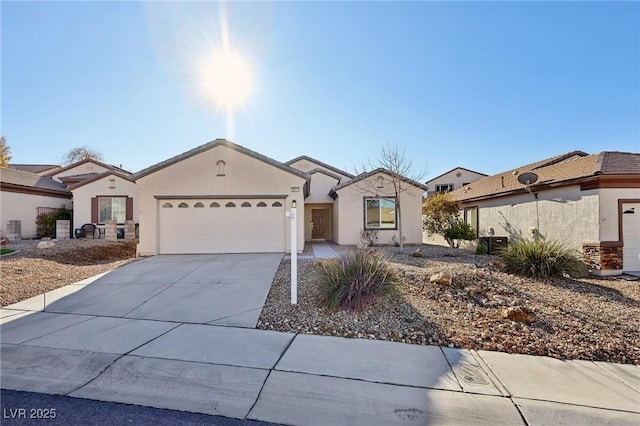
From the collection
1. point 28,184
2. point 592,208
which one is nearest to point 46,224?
point 28,184

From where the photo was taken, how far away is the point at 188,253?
13.2m

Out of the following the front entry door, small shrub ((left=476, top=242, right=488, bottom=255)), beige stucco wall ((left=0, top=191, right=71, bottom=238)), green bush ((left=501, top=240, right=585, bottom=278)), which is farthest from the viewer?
the front entry door

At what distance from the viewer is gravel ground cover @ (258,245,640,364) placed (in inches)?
191

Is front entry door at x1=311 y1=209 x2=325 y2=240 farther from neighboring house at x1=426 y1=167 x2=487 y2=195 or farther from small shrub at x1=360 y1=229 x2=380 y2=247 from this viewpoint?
neighboring house at x1=426 y1=167 x2=487 y2=195

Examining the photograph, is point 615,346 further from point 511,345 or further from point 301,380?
point 301,380

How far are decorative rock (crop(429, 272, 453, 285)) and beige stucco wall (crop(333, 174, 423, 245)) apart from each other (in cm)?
895

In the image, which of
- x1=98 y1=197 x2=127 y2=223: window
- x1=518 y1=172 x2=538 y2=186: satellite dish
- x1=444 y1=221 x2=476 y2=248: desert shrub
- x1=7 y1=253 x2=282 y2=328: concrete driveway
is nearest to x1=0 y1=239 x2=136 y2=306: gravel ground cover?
x1=7 y1=253 x2=282 y2=328: concrete driveway

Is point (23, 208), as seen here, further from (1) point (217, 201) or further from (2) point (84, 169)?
(1) point (217, 201)

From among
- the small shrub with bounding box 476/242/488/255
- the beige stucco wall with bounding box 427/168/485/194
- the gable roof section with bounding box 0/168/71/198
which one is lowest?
the small shrub with bounding box 476/242/488/255

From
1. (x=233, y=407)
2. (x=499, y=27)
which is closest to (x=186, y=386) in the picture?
(x=233, y=407)

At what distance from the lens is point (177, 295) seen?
7.24 m

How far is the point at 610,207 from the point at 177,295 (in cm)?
1366

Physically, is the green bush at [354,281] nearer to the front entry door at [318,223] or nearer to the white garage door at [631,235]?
the white garage door at [631,235]

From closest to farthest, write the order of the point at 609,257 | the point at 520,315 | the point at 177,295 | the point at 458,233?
the point at 520,315 < the point at 177,295 < the point at 609,257 < the point at 458,233
